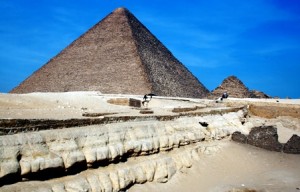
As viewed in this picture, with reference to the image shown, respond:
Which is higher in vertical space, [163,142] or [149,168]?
[163,142]

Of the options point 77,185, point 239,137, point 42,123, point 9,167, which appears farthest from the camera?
point 239,137

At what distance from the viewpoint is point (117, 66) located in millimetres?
52469

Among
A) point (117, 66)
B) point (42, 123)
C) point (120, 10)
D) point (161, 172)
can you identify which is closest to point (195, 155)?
point (161, 172)

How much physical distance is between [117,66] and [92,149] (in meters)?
47.3

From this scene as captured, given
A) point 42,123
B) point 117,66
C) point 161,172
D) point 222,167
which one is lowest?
point 222,167

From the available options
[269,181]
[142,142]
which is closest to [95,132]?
[142,142]

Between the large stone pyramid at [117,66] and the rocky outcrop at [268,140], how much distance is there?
3402 centimetres

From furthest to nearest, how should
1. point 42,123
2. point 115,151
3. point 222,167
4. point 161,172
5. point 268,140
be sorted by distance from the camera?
1. point 268,140
2. point 222,167
3. point 161,172
4. point 115,151
5. point 42,123

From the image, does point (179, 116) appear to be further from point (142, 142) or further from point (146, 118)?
point (142, 142)

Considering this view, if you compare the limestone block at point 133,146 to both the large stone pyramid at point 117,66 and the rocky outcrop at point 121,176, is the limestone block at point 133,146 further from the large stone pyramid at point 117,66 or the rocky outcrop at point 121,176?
the large stone pyramid at point 117,66

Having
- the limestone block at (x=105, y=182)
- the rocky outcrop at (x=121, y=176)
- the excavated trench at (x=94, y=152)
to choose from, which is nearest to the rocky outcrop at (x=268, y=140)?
the excavated trench at (x=94, y=152)

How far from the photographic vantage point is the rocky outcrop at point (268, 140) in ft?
32.4

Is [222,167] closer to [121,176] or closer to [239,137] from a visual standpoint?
[239,137]

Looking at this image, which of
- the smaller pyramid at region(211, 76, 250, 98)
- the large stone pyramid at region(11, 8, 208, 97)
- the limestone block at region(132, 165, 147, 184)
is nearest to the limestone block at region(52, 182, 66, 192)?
the limestone block at region(132, 165, 147, 184)
